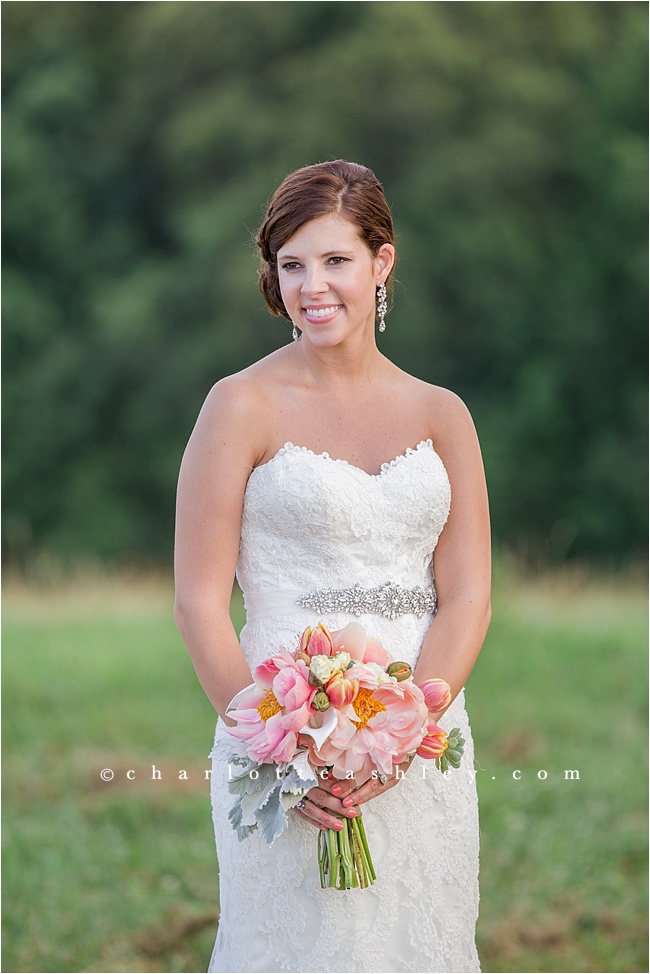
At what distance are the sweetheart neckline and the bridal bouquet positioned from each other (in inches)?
22.4

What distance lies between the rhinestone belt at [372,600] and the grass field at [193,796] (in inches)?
97.5

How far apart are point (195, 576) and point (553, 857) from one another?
3.52 metres

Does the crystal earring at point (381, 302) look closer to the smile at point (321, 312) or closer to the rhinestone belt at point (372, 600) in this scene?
the smile at point (321, 312)

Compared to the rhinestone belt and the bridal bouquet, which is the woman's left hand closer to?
the bridal bouquet

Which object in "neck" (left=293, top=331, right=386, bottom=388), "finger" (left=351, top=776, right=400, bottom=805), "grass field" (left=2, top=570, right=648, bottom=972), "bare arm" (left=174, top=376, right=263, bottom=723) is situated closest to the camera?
"finger" (left=351, top=776, right=400, bottom=805)

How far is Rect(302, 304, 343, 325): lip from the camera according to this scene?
10.2 feet

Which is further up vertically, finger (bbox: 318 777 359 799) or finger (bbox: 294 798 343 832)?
finger (bbox: 318 777 359 799)

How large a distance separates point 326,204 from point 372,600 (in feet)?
3.46

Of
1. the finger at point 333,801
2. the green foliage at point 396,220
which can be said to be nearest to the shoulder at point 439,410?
the finger at point 333,801

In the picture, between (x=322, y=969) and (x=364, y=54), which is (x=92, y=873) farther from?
(x=364, y=54)

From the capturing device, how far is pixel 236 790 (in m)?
2.73

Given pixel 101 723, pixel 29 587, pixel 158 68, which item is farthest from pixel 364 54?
pixel 101 723

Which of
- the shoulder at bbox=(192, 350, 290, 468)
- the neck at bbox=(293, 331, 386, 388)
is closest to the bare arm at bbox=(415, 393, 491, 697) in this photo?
the neck at bbox=(293, 331, 386, 388)

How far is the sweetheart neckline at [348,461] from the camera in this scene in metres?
3.17
